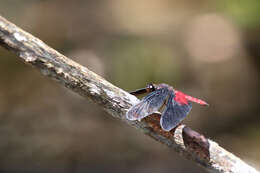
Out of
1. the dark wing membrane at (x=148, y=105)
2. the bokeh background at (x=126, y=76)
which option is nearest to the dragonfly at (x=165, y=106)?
the dark wing membrane at (x=148, y=105)

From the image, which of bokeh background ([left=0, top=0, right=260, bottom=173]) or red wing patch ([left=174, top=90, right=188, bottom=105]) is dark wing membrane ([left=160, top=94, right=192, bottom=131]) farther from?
bokeh background ([left=0, top=0, right=260, bottom=173])

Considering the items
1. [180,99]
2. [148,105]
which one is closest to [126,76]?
[180,99]

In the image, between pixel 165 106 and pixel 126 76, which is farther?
pixel 126 76

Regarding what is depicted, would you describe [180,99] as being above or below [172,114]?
above

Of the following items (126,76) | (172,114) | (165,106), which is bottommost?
(172,114)

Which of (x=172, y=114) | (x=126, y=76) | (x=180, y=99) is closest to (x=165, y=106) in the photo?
(x=180, y=99)

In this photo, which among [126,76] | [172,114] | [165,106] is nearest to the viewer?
[172,114]

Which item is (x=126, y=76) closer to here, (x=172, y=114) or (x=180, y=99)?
(x=180, y=99)

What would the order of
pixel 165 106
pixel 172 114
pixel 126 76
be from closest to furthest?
pixel 172 114
pixel 165 106
pixel 126 76
